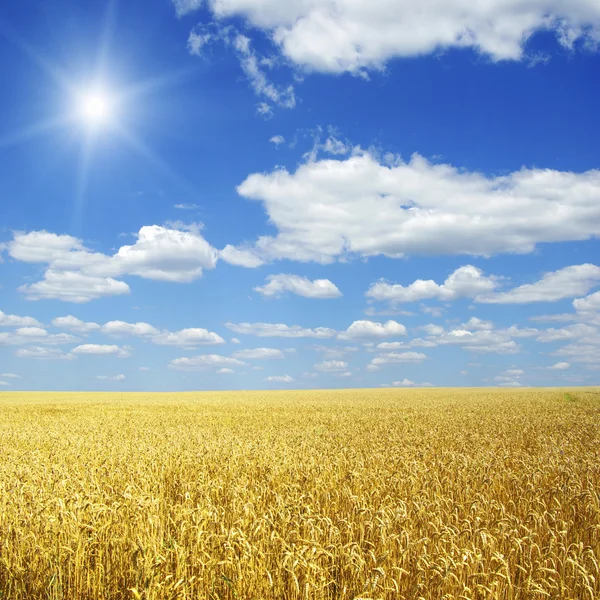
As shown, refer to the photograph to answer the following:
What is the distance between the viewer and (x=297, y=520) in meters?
6.37

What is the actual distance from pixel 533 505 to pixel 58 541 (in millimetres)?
7122

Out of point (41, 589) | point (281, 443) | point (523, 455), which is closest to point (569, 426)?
point (523, 455)

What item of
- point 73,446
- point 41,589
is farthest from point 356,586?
point 73,446

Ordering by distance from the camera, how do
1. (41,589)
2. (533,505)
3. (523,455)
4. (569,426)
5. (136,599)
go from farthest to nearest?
(569,426), (523,455), (533,505), (41,589), (136,599)

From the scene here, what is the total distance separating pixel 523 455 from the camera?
1323cm

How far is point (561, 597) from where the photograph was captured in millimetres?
4859

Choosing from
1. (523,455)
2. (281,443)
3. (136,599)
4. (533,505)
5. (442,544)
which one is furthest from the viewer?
(281,443)

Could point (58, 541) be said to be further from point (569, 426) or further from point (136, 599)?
point (569, 426)

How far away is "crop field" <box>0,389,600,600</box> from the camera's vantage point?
502 cm

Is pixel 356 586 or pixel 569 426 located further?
pixel 569 426

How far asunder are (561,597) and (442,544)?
145 centimetres

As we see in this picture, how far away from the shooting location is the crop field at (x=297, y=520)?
502 centimetres

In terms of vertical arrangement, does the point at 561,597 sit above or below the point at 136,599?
below

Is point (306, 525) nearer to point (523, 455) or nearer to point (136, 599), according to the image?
point (136, 599)
